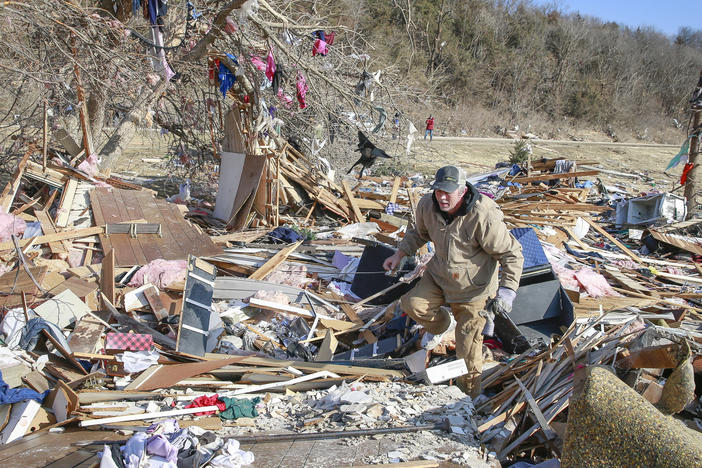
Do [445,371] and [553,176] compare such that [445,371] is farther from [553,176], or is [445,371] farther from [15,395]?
[553,176]

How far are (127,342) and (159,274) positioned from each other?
1859mm

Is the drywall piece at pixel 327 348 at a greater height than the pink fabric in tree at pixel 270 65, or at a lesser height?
lesser

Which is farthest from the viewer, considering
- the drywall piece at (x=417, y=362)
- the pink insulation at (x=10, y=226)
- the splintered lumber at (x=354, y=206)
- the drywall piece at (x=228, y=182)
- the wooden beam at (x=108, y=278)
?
the splintered lumber at (x=354, y=206)

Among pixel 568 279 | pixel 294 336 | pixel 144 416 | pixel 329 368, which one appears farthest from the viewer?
pixel 568 279

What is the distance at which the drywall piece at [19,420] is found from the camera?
3334mm

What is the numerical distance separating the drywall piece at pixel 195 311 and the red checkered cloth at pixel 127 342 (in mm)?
255

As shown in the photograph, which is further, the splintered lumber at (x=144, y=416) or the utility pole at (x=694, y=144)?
the utility pole at (x=694, y=144)

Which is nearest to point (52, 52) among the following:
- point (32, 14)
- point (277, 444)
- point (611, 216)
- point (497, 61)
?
point (32, 14)

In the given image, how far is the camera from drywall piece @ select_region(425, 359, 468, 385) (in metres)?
3.77

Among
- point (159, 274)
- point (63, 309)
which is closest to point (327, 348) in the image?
point (159, 274)

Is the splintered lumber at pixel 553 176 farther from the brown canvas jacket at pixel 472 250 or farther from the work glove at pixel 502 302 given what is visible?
the work glove at pixel 502 302

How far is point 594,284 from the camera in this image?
634 cm

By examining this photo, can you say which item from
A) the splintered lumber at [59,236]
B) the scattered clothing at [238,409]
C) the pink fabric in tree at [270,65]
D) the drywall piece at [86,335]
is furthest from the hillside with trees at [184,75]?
the scattered clothing at [238,409]

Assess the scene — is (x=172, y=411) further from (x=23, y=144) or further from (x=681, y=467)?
(x=23, y=144)
